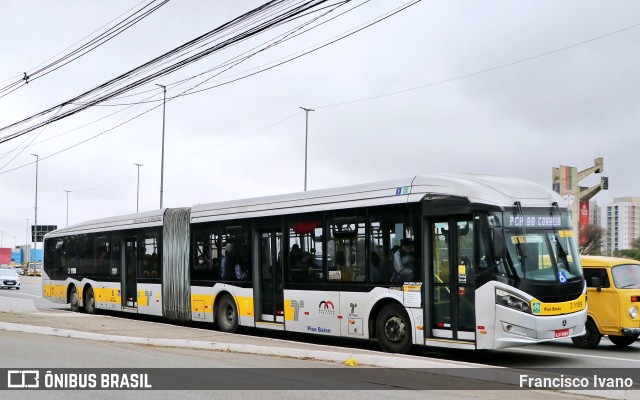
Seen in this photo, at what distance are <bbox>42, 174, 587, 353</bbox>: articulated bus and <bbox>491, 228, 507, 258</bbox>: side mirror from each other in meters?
0.02

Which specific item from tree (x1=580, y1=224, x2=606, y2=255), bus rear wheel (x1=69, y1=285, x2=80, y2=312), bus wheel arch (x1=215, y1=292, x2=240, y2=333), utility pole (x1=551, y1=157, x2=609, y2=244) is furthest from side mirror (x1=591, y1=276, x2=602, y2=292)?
tree (x1=580, y1=224, x2=606, y2=255)

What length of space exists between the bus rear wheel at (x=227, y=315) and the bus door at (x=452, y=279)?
637cm

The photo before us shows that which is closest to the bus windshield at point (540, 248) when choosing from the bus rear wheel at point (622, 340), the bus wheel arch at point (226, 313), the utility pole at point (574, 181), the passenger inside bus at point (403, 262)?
the passenger inside bus at point (403, 262)

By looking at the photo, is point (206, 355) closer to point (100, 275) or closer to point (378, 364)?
point (378, 364)

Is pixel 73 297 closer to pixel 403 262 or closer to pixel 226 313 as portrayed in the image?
pixel 226 313

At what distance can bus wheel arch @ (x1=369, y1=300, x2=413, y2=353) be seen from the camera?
41.3 feet

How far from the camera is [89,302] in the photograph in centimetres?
2395

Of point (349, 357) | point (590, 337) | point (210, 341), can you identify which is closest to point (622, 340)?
point (590, 337)

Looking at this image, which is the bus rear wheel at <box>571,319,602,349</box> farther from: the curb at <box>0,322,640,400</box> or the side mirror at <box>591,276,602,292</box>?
the curb at <box>0,322,640,400</box>

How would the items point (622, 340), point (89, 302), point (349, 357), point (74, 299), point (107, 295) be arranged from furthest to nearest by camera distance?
point (74, 299) < point (89, 302) < point (107, 295) < point (622, 340) < point (349, 357)

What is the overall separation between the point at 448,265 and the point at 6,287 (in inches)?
1654

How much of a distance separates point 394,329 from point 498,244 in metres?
2.73

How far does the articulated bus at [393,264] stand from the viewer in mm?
11531

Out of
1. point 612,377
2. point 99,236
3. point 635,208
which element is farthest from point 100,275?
point 635,208
